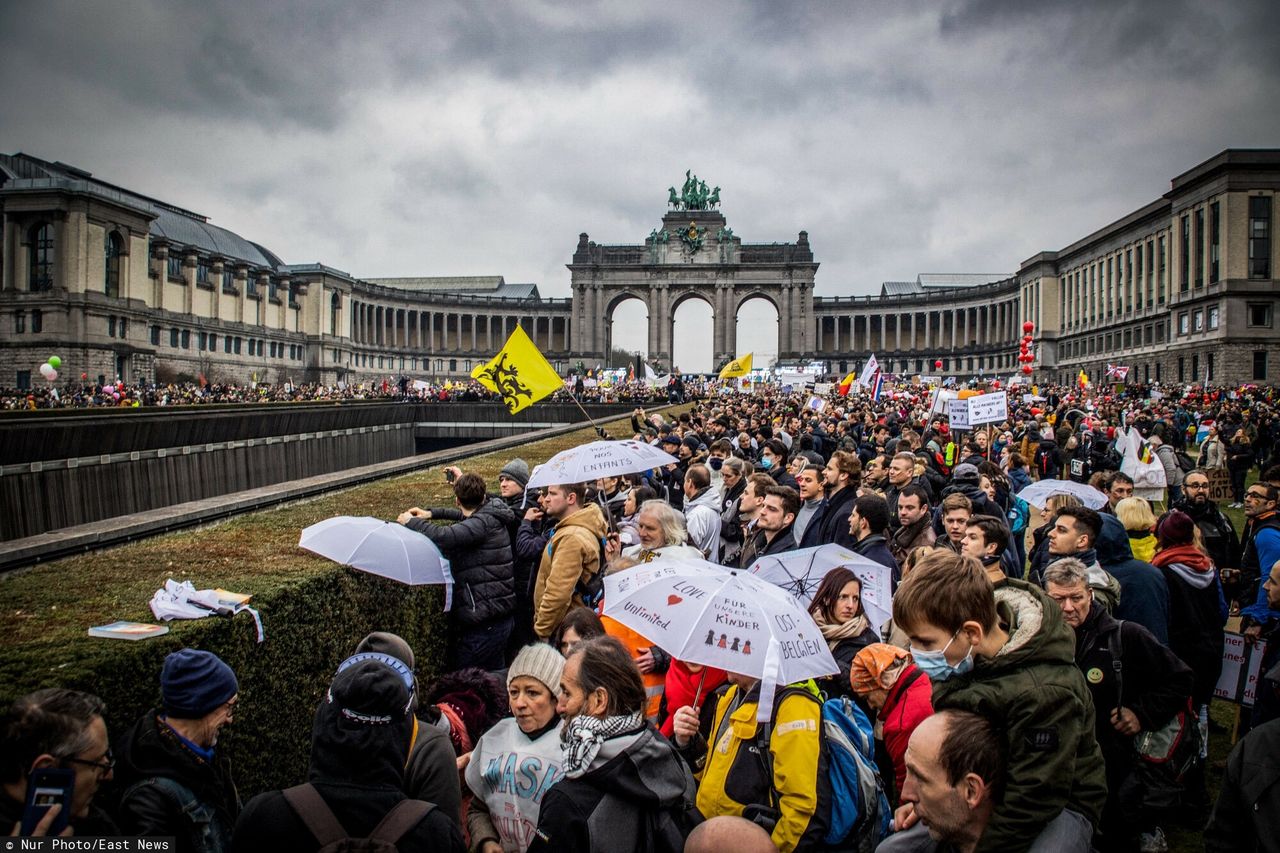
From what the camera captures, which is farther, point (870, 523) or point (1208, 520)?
point (1208, 520)

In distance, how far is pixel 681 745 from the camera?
364cm

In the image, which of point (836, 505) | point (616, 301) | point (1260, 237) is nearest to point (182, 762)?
point (836, 505)

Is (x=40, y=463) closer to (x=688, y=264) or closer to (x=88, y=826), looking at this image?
(x=88, y=826)

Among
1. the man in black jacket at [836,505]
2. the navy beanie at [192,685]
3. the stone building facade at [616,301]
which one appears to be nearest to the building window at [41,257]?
the stone building facade at [616,301]

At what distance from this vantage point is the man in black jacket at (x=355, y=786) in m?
2.53

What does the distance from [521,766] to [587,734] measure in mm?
527

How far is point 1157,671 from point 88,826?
4.88 m

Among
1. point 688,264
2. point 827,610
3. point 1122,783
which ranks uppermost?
point 688,264

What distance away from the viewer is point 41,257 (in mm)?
54969

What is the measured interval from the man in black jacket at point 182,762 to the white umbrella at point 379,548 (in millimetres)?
1519

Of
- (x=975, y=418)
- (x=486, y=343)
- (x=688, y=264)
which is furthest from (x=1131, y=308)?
(x=486, y=343)

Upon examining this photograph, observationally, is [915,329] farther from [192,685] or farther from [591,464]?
[192,685]

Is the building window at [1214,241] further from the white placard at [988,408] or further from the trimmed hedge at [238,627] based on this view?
the trimmed hedge at [238,627]

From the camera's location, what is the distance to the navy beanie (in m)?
2.90
